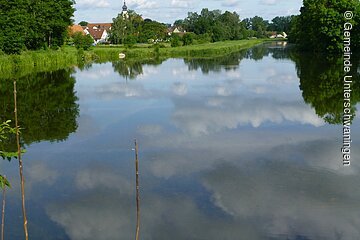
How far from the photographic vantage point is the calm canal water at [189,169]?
283 inches

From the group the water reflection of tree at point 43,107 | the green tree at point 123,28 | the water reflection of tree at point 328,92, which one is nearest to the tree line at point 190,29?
the green tree at point 123,28

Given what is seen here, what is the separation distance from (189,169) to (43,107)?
10368 millimetres

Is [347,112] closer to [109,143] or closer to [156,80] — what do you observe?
[109,143]

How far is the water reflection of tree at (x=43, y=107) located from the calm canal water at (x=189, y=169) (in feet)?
0.24

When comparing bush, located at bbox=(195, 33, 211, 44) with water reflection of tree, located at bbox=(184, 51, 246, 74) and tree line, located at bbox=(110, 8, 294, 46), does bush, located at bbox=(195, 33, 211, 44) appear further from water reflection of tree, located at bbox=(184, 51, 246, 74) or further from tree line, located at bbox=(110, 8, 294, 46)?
water reflection of tree, located at bbox=(184, 51, 246, 74)

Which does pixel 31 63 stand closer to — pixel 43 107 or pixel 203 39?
pixel 43 107

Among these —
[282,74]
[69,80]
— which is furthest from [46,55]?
[282,74]

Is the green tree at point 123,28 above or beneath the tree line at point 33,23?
above

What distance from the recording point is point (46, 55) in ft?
127

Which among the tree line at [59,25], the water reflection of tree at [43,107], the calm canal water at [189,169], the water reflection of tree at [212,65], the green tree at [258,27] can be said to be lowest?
the calm canal water at [189,169]

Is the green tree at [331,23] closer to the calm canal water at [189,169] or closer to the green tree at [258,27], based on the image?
the calm canal water at [189,169]

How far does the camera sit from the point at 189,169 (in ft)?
32.8

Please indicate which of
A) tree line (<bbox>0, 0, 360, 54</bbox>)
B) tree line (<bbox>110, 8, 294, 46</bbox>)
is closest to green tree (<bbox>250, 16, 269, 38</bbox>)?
tree line (<bbox>110, 8, 294, 46</bbox>)

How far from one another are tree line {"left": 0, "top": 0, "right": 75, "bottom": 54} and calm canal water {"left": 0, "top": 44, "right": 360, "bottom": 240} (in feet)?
61.6
